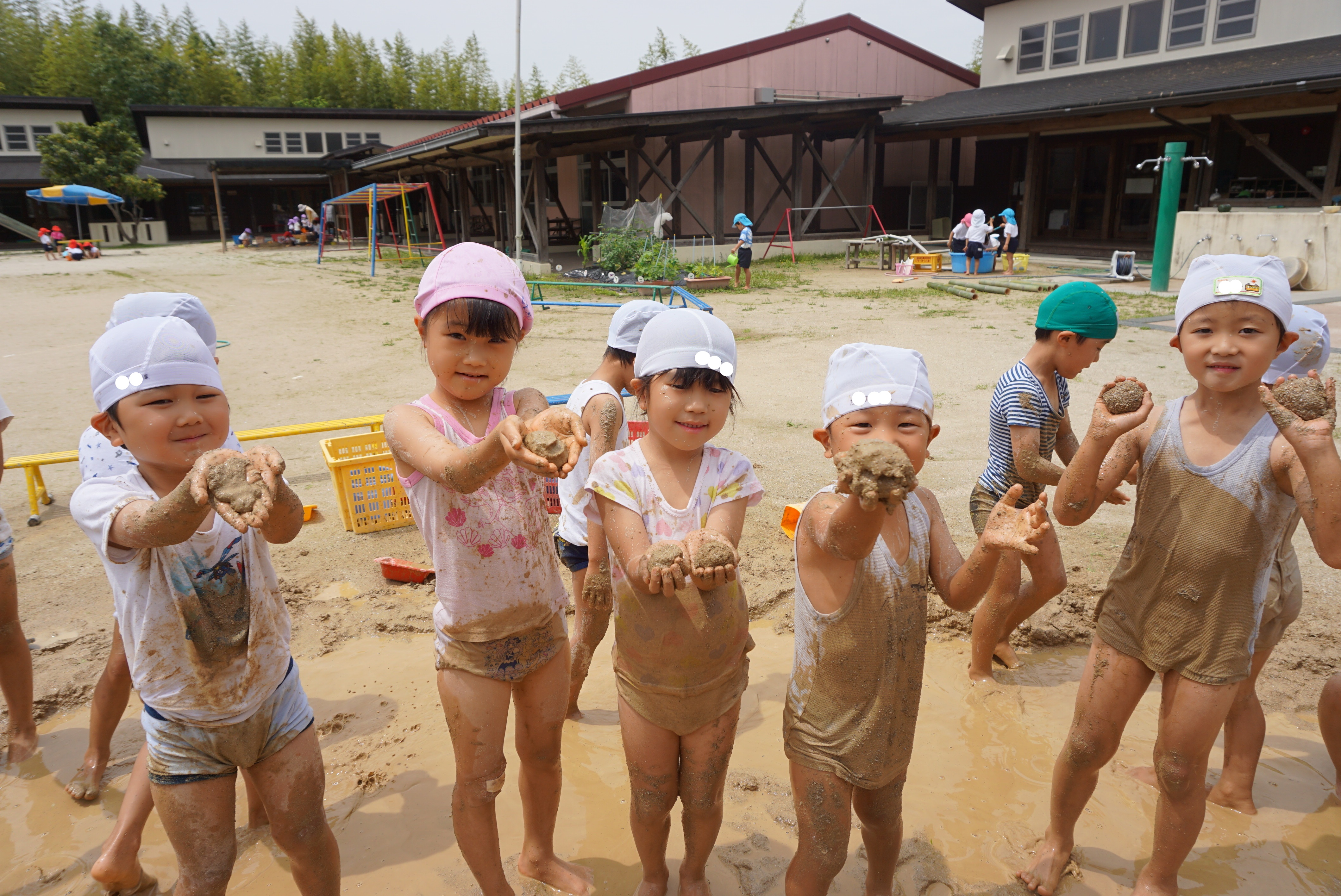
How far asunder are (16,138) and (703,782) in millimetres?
49389

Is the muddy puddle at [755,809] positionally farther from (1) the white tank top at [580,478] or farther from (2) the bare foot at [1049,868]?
(1) the white tank top at [580,478]

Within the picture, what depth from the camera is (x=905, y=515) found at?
84.4 inches

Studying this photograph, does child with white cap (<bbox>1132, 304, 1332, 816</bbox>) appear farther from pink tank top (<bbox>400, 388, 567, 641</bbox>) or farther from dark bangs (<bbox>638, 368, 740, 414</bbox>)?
pink tank top (<bbox>400, 388, 567, 641</bbox>)

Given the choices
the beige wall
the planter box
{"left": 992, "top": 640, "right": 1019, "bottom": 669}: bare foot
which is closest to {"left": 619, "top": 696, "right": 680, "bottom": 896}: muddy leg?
{"left": 992, "top": 640, "right": 1019, "bottom": 669}: bare foot

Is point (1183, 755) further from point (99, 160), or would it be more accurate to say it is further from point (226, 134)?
point (226, 134)

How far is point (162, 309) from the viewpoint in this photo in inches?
119

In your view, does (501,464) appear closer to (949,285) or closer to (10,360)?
(10,360)

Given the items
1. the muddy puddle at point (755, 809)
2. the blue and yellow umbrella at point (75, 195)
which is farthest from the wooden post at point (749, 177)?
the blue and yellow umbrella at point (75, 195)

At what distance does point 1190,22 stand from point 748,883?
25.4 m

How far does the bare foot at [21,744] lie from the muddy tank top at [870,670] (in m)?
3.22

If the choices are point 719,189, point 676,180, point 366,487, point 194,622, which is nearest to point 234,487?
point 194,622

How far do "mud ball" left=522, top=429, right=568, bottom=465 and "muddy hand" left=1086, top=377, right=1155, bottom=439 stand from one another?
55.8 inches

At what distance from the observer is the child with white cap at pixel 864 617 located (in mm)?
1994

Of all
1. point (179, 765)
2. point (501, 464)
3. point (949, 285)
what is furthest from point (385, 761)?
point (949, 285)
